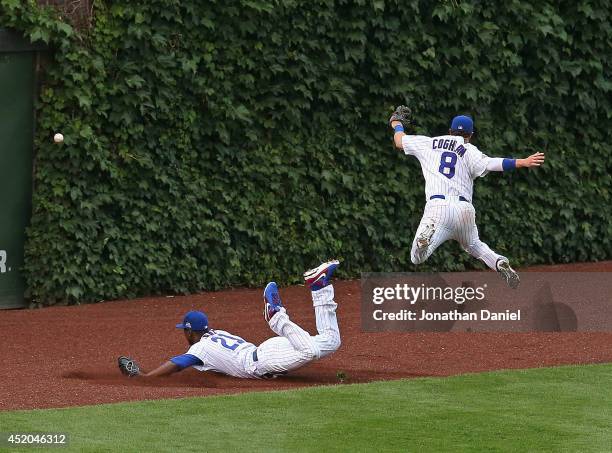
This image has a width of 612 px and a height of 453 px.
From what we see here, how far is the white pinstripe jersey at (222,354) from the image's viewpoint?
1038 cm

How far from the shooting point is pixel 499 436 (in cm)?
843

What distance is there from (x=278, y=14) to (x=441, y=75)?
7.39 feet

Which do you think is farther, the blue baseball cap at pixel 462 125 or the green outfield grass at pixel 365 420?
the blue baseball cap at pixel 462 125

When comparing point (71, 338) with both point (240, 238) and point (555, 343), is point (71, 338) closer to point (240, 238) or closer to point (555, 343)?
point (240, 238)

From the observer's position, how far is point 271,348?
34.0 feet

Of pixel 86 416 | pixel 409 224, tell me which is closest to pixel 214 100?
pixel 409 224

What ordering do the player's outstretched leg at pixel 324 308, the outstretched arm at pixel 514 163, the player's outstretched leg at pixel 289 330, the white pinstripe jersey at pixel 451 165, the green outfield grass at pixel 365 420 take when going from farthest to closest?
1. the white pinstripe jersey at pixel 451 165
2. the outstretched arm at pixel 514 163
3. the player's outstretched leg at pixel 324 308
4. the player's outstretched leg at pixel 289 330
5. the green outfield grass at pixel 365 420

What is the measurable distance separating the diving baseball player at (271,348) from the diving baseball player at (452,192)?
7.18 feet

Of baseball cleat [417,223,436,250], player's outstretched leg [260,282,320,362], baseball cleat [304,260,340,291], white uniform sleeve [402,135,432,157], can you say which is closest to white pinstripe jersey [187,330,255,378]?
player's outstretched leg [260,282,320,362]

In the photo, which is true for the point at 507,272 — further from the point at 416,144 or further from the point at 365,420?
the point at 365,420

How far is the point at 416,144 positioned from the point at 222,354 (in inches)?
133

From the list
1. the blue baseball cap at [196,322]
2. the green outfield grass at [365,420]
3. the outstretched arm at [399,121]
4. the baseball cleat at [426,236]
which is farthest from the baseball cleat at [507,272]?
the blue baseball cap at [196,322]

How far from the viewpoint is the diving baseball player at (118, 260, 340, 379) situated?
33.6 feet

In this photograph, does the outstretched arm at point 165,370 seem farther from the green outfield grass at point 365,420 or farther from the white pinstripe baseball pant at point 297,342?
the green outfield grass at point 365,420
